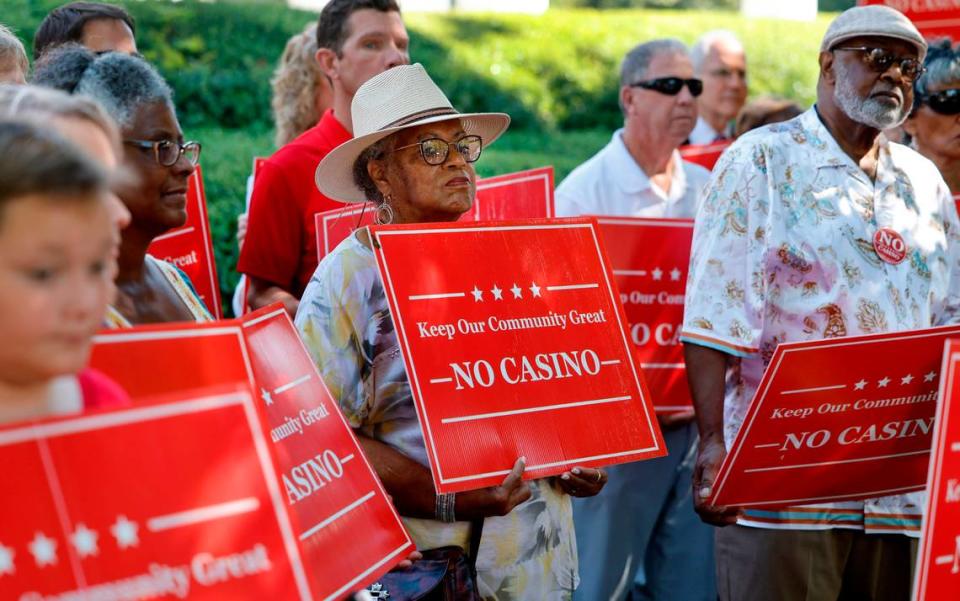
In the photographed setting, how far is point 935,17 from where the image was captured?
636 cm

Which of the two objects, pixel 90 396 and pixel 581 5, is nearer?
pixel 90 396

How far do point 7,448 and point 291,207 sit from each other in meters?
2.75

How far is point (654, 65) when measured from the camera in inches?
256

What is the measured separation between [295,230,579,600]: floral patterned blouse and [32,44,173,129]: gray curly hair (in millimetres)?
690

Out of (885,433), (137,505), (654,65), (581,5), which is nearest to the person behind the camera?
(137,505)

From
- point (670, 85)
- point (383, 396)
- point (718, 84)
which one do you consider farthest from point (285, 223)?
point (718, 84)

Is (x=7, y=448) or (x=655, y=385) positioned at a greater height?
(x=7, y=448)

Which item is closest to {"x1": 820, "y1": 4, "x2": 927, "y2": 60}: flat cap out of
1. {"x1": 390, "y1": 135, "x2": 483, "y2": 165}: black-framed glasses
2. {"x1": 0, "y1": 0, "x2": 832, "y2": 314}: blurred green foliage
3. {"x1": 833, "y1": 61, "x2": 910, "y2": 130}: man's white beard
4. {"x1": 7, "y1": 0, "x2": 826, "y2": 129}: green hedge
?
{"x1": 833, "y1": 61, "x2": 910, "y2": 130}: man's white beard

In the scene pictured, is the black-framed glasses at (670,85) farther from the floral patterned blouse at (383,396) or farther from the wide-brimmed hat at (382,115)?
the floral patterned blouse at (383,396)

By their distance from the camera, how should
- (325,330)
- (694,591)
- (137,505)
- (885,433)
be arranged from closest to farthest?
1. (137,505)
2. (325,330)
3. (885,433)
4. (694,591)

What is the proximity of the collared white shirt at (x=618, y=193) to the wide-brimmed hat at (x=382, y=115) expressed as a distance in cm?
192

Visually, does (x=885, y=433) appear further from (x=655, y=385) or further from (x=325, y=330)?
(x=325, y=330)

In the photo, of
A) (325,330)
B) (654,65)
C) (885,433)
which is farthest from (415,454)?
(654,65)

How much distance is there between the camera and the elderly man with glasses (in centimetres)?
577
